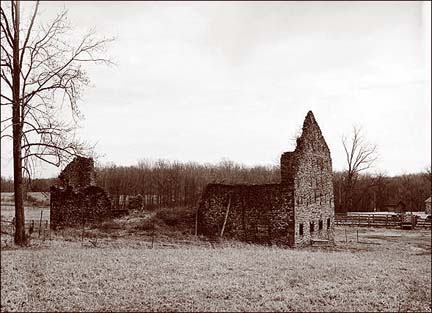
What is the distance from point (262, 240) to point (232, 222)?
7.05 feet

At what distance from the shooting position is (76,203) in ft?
92.5

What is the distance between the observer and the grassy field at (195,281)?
37.9 feet

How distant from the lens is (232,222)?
88.3 feet

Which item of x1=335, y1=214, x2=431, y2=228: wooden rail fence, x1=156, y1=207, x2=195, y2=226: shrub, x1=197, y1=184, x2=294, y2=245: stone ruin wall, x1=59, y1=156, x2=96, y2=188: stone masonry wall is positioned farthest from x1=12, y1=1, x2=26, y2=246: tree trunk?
x1=335, y1=214, x2=431, y2=228: wooden rail fence

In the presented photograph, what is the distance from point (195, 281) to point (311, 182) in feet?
54.4

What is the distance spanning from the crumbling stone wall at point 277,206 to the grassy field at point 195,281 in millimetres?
5232

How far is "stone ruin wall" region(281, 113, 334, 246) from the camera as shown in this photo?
26.4 m

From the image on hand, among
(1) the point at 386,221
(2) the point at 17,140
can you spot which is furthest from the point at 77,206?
(1) the point at 386,221

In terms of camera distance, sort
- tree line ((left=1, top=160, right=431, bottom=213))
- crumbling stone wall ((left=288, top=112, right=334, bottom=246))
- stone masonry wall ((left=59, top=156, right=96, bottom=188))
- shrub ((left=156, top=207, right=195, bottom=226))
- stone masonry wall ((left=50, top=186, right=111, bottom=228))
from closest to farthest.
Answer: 1. tree line ((left=1, top=160, right=431, bottom=213))
2. stone masonry wall ((left=59, top=156, right=96, bottom=188))
3. crumbling stone wall ((left=288, top=112, right=334, bottom=246))
4. stone masonry wall ((left=50, top=186, right=111, bottom=228))
5. shrub ((left=156, top=207, right=195, bottom=226))

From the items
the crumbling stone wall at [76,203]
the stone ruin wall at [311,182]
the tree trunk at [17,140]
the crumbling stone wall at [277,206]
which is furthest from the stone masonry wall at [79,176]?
the stone ruin wall at [311,182]

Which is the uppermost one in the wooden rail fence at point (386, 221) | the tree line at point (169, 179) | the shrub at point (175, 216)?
the tree line at point (169, 179)

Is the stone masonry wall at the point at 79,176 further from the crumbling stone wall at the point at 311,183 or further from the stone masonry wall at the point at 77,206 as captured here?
the crumbling stone wall at the point at 311,183

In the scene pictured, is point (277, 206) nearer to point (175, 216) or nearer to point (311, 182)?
point (311, 182)

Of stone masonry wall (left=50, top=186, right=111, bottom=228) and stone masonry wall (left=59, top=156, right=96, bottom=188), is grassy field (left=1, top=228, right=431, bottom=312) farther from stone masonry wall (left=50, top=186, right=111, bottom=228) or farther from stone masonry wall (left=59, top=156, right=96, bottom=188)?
stone masonry wall (left=50, top=186, right=111, bottom=228)
